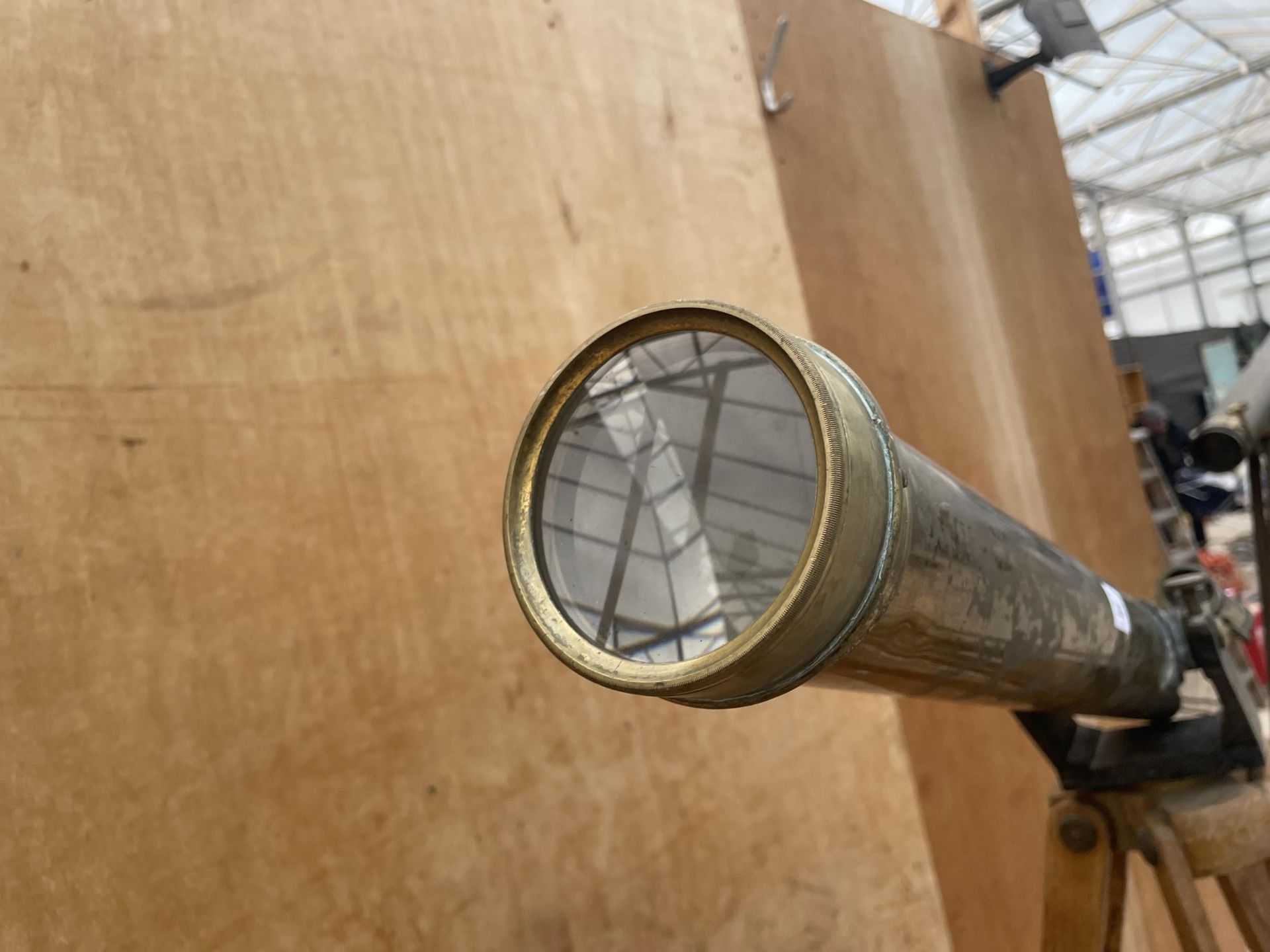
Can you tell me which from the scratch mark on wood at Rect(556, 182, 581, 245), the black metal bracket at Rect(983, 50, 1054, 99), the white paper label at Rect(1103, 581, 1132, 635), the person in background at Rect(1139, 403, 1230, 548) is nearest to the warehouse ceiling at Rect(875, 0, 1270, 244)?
the person in background at Rect(1139, 403, 1230, 548)

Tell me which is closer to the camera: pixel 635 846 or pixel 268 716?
pixel 268 716

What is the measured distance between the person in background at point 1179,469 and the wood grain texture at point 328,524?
11.0 ft

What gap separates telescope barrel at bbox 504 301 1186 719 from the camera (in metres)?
0.54

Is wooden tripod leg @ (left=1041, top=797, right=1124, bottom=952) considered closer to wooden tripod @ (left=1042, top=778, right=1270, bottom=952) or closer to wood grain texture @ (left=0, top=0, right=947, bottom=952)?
wooden tripod @ (left=1042, top=778, right=1270, bottom=952)

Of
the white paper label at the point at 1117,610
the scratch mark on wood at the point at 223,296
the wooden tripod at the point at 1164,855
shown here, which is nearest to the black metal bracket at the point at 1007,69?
the white paper label at the point at 1117,610

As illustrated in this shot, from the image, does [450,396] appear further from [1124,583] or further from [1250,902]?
[1124,583]

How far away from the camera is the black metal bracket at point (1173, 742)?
113 centimetres

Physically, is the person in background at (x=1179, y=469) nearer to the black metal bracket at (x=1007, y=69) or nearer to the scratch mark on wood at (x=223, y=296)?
the black metal bracket at (x=1007, y=69)

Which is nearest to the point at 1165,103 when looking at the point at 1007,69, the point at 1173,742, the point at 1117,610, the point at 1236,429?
the point at 1007,69

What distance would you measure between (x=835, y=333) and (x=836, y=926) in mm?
1087

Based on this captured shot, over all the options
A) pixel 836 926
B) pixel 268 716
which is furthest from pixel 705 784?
pixel 268 716

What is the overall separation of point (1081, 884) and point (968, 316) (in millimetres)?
1420

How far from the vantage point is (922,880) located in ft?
4.79

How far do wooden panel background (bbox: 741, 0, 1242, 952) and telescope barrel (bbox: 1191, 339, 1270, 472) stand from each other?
508mm
